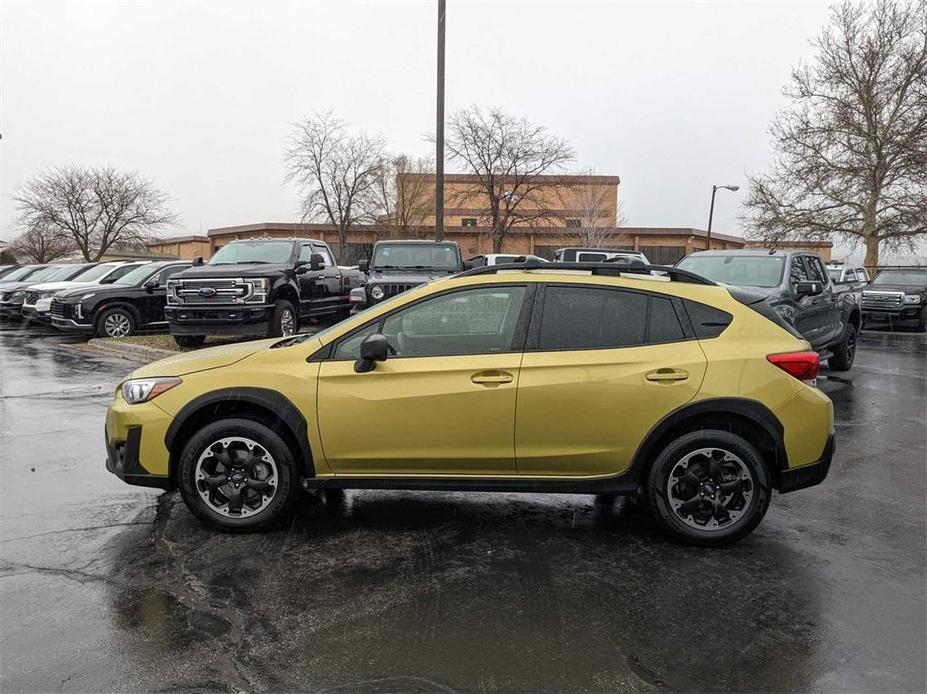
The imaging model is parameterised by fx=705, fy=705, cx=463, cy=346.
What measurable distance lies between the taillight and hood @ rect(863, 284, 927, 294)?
1913 centimetres

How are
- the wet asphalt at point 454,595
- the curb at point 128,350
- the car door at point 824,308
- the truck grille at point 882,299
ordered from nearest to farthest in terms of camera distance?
the wet asphalt at point 454,595, the car door at point 824,308, the curb at point 128,350, the truck grille at point 882,299

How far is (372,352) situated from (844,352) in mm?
10326

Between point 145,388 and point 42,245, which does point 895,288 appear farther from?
point 42,245

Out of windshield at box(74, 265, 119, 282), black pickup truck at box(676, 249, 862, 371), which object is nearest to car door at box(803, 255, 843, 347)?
black pickup truck at box(676, 249, 862, 371)

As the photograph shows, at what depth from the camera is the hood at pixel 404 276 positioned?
1284 centimetres

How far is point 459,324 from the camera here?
4.44 meters

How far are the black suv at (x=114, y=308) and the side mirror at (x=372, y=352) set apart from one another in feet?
43.1

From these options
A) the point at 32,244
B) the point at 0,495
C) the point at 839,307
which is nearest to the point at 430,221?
the point at 32,244

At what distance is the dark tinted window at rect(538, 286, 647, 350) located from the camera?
433cm

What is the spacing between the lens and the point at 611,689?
9.40 ft

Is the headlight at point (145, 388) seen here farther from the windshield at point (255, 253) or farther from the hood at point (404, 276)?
the windshield at point (255, 253)

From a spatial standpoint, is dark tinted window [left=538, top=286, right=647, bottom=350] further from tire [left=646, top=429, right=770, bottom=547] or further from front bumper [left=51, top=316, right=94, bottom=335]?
front bumper [left=51, top=316, right=94, bottom=335]

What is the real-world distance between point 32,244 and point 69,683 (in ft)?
199

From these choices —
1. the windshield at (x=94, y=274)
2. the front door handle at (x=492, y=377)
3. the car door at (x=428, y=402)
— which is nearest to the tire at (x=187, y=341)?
the windshield at (x=94, y=274)
